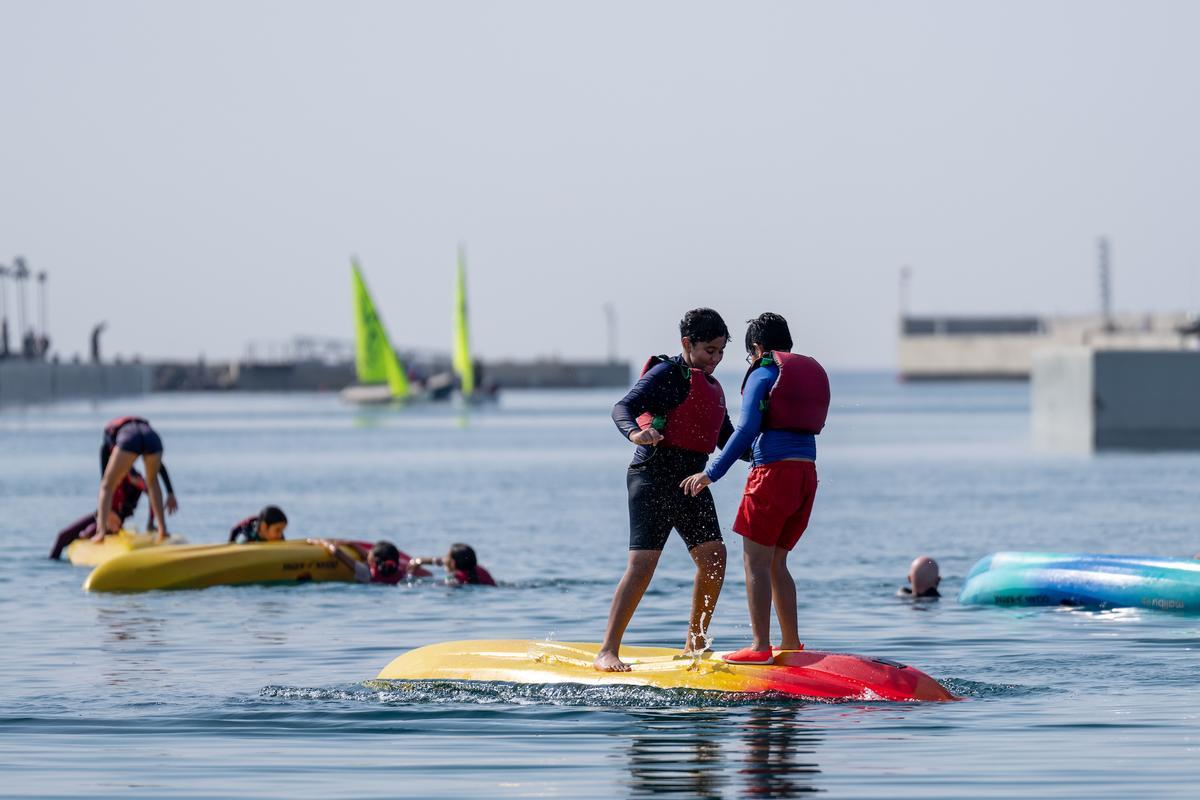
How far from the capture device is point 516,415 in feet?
370

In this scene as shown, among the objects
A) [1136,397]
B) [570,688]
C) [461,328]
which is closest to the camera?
[570,688]

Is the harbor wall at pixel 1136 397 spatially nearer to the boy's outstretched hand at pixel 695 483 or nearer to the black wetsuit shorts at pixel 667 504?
the black wetsuit shorts at pixel 667 504

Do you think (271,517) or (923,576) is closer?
(923,576)

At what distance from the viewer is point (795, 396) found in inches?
463

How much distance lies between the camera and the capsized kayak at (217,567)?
68.1 feet

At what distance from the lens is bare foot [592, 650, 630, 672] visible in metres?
12.5

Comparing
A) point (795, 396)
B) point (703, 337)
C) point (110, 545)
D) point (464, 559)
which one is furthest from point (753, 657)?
point (110, 545)

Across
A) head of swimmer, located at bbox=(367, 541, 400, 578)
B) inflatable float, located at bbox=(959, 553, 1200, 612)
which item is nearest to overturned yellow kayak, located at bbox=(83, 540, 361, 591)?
head of swimmer, located at bbox=(367, 541, 400, 578)

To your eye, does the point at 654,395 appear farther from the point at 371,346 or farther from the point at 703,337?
the point at 371,346

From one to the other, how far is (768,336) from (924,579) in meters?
7.99

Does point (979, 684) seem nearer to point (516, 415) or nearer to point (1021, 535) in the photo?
point (1021, 535)

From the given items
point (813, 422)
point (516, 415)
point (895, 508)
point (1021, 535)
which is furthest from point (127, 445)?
point (516, 415)

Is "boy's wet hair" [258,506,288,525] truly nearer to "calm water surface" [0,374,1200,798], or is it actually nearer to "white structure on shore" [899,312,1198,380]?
"calm water surface" [0,374,1200,798]

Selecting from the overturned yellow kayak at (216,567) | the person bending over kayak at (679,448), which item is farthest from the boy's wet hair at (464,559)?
the person bending over kayak at (679,448)
